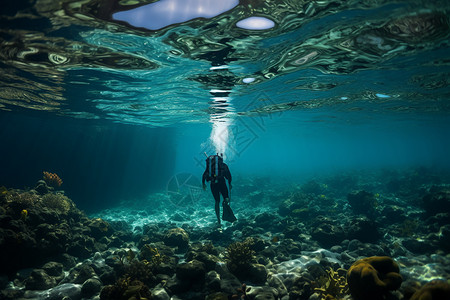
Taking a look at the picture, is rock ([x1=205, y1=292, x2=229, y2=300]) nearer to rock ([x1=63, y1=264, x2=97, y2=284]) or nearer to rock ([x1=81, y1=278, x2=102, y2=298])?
rock ([x1=81, y1=278, x2=102, y2=298])

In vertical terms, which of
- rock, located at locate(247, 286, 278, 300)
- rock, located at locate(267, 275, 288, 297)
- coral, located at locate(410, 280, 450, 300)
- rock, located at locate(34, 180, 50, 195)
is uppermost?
coral, located at locate(410, 280, 450, 300)

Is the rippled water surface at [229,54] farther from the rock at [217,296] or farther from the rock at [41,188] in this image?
the rock at [217,296]

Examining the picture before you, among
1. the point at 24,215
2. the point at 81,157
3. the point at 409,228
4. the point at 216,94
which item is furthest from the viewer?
the point at 81,157

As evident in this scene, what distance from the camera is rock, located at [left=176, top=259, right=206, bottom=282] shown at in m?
6.25

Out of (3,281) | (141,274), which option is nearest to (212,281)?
(141,274)

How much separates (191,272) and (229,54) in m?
8.86

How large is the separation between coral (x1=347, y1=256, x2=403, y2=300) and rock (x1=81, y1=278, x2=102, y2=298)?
734 centimetres

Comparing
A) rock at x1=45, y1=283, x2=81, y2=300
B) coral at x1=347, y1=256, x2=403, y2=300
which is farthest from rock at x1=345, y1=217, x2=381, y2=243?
rock at x1=45, y1=283, x2=81, y2=300

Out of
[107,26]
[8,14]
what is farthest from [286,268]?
[8,14]

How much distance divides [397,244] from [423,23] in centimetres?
955

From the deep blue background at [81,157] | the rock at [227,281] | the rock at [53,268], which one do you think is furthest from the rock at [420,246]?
the deep blue background at [81,157]

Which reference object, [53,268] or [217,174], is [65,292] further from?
[217,174]

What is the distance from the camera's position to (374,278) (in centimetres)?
459

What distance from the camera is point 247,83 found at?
13.9 m
